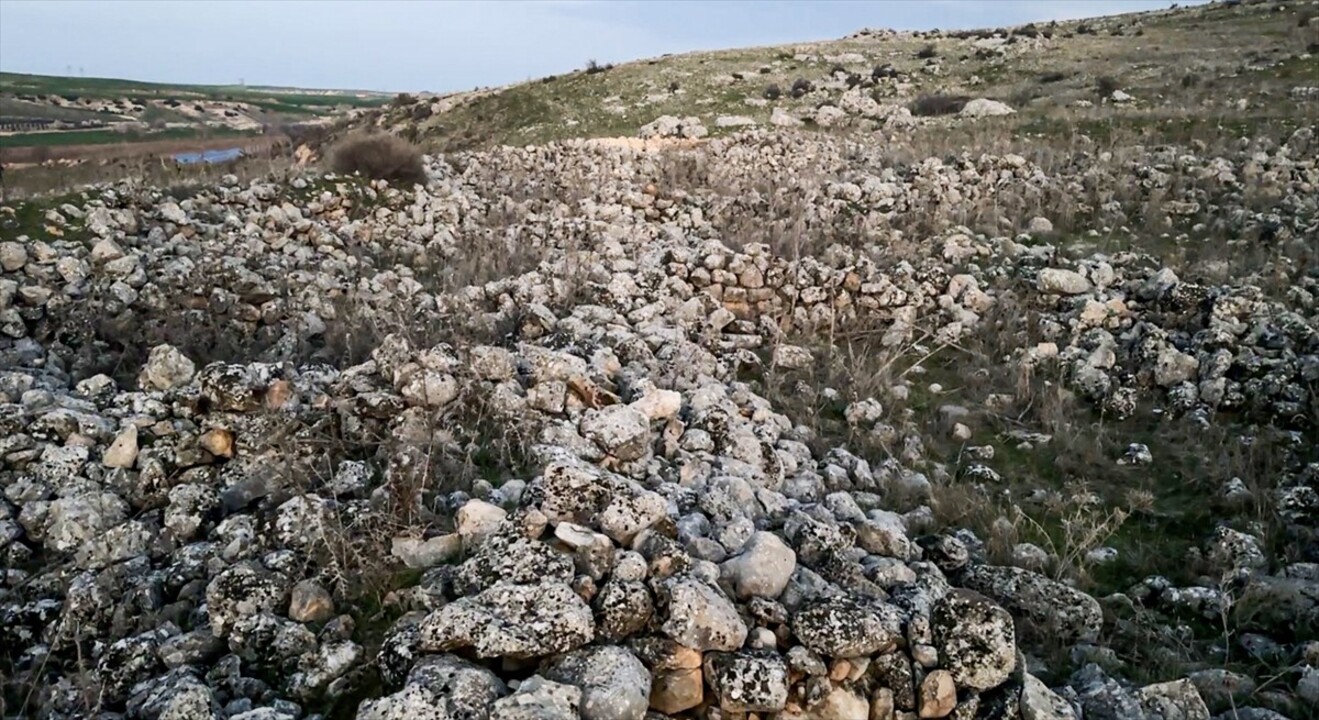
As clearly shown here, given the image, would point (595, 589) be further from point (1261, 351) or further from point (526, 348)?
point (1261, 351)

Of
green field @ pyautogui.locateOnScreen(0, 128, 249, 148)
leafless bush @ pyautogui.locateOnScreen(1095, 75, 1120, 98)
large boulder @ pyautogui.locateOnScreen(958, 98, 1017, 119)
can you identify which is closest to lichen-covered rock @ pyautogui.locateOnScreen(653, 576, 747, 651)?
large boulder @ pyautogui.locateOnScreen(958, 98, 1017, 119)

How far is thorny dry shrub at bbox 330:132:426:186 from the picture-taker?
10.9m

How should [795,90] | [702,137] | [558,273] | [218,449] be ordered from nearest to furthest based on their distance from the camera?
[218,449] → [558,273] → [702,137] → [795,90]

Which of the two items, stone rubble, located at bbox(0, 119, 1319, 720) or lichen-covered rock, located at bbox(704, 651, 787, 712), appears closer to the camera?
lichen-covered rock, located at bbox(704, 651, 787, 712)

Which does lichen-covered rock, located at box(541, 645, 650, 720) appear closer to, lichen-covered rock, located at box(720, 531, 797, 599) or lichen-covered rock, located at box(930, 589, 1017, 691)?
lichen-covered rock, located at box(720, 531, 797, 599)

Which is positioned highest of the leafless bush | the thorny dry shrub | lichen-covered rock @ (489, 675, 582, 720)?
the leafless bush

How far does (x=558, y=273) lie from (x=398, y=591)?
4021mm

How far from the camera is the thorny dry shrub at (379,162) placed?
10.9 metres

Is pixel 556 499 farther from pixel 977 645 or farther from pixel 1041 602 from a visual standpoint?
pixel 1041 602

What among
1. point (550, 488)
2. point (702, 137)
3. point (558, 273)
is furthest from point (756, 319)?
point (702, 137)

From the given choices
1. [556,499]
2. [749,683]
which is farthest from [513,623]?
[749,683]

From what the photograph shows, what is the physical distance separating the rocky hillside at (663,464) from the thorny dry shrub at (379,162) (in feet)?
7.01

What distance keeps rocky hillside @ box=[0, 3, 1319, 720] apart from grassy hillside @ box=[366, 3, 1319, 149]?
607 centimetres

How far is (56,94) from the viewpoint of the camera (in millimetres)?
76188
